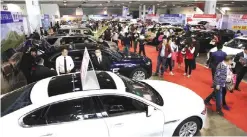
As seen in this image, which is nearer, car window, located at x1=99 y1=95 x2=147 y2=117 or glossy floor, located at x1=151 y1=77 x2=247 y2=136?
car window, located at x1=99 y1=95 x2=147 y2=117

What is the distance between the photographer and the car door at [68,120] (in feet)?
10.2

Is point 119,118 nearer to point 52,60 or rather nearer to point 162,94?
point 162,94

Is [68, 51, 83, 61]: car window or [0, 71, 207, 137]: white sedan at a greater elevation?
[68, 51, 83, 61]: car window

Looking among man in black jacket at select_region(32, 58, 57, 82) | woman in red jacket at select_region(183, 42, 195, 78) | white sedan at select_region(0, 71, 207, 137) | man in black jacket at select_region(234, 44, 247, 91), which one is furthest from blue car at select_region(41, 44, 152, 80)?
white sedan at select_region(0, 71, 207, 137)

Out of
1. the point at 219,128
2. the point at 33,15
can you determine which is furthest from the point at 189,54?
the point at 33,15

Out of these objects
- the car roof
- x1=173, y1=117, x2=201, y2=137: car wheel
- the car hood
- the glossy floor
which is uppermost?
the car roof

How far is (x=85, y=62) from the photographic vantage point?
3814 mm

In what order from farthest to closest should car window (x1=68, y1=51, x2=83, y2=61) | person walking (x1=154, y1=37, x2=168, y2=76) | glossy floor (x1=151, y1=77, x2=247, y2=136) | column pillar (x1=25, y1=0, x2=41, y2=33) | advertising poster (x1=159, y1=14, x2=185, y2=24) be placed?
1. advertising poster (x1=159, y1=14, x2=185, y2=24)
2. column pillar (x1=25, y1=0, x2=41, y2=33)
3. person walking (x1=154, y1=37, x2=168, y2=76)
4. car window (x1=68, y1=51, x2=83, y2=61)
5. glossy floor (x1=151, y1=77, x2=247, y2=136)

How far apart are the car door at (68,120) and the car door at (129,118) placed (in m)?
0.15

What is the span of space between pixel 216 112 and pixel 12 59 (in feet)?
20.9

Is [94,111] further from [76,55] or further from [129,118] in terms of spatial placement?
[76,55]

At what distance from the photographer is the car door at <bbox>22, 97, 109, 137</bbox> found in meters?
3.12

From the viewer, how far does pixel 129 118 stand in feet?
11.5

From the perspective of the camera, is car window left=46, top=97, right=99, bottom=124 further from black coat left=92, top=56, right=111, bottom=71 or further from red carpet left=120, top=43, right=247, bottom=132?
red carpet left=120, top=43, right=247, bottom=132
